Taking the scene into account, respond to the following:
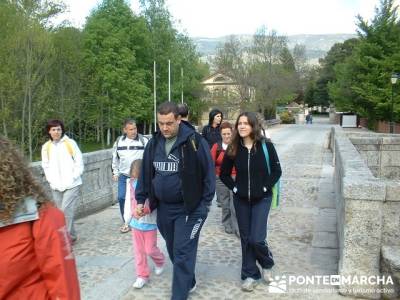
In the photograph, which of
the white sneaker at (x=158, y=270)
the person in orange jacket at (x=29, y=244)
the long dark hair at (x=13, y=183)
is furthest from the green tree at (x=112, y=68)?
the person in orange jacket at (x=29, y=244)

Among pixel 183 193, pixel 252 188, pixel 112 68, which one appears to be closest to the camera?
pixel 183 193

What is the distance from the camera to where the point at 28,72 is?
2777 cm

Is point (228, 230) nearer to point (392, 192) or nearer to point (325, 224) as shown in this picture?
point (325, 224)

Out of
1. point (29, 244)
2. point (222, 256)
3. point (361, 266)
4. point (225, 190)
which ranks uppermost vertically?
point (29, 244)

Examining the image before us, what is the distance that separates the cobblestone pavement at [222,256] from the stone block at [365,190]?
1027 millimetres

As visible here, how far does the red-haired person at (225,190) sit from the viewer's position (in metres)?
6.67

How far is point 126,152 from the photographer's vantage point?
686 cm

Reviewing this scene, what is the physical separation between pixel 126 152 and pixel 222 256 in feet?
7.33

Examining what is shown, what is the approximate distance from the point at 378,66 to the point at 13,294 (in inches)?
1575

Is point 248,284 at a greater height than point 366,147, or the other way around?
point 366,147

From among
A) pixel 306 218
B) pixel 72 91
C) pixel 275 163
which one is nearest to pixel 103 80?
pixel 72 91

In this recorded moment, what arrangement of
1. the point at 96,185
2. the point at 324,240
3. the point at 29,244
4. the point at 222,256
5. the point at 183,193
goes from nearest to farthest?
the point at 29,244 < the point at 183,193 < the point at 222,256 < the point at 324,240 < the point at 96,185

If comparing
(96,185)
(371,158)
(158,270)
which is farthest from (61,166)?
(371,158)

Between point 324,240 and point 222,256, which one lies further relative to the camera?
point 324,240
